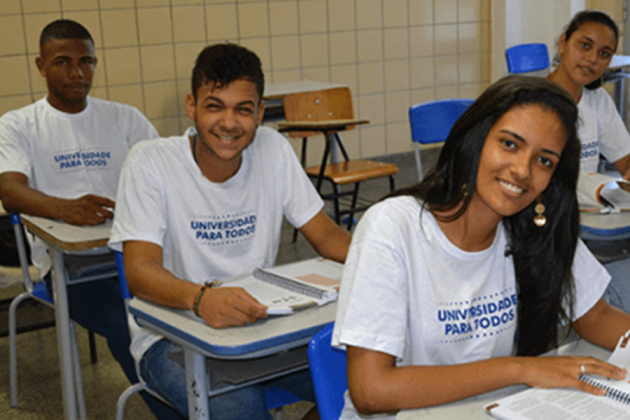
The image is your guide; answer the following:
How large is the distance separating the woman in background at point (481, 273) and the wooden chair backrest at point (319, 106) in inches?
121

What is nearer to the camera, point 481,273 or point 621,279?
point 481,273

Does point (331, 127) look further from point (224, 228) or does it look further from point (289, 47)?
point (224, 228)

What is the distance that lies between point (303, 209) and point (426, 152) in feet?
14.8

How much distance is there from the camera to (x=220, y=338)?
54.1 inches

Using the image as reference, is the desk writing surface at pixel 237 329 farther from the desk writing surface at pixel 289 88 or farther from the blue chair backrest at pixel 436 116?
the desk writing surface at pixel 289 88

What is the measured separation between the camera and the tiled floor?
102 inches

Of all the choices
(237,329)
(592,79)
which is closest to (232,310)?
(237,329)

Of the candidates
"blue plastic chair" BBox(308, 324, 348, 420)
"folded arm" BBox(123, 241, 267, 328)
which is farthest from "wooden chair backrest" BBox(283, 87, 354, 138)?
"blue plastic chair" BBox(308, 324, 348, 420)

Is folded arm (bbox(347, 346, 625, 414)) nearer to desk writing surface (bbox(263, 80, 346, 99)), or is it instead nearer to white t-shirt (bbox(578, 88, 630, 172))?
white t-shirt (bbox(578, 88, 630, 172))

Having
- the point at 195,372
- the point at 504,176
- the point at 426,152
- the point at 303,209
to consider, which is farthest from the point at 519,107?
the point at 426,152

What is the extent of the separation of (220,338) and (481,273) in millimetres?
502

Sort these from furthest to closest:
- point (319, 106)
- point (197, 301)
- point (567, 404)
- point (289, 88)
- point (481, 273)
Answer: point (289, 88), point (319, 106), point (197, 301), point (481, 273), point (567, 404)

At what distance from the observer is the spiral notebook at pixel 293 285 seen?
1.53 meters

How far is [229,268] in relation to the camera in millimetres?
1923
